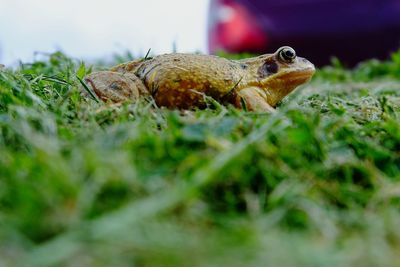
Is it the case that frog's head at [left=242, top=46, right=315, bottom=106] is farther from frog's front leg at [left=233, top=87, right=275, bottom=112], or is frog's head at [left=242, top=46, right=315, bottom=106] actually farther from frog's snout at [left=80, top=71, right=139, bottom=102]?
frog's snout at [left=80, top=71, right=139, bottom=102]

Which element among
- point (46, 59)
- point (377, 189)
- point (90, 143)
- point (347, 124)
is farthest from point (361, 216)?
point (46, 59)

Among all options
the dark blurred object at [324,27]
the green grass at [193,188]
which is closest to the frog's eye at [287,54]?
the green grass at [193,188]

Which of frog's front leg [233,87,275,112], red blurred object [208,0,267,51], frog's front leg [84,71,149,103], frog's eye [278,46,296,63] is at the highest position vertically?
frog's eye [278,46,296,63]

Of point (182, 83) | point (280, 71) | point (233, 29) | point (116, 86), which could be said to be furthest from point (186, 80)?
point (233, 29)

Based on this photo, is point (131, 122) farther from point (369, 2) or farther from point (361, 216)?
point (369, 2)

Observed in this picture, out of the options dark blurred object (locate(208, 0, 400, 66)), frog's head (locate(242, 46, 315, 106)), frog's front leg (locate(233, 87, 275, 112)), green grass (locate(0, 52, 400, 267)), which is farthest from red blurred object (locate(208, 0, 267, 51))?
green grass (locate(0, 52, 400, 267))

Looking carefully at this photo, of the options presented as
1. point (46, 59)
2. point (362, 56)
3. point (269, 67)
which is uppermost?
point (269, 67)
